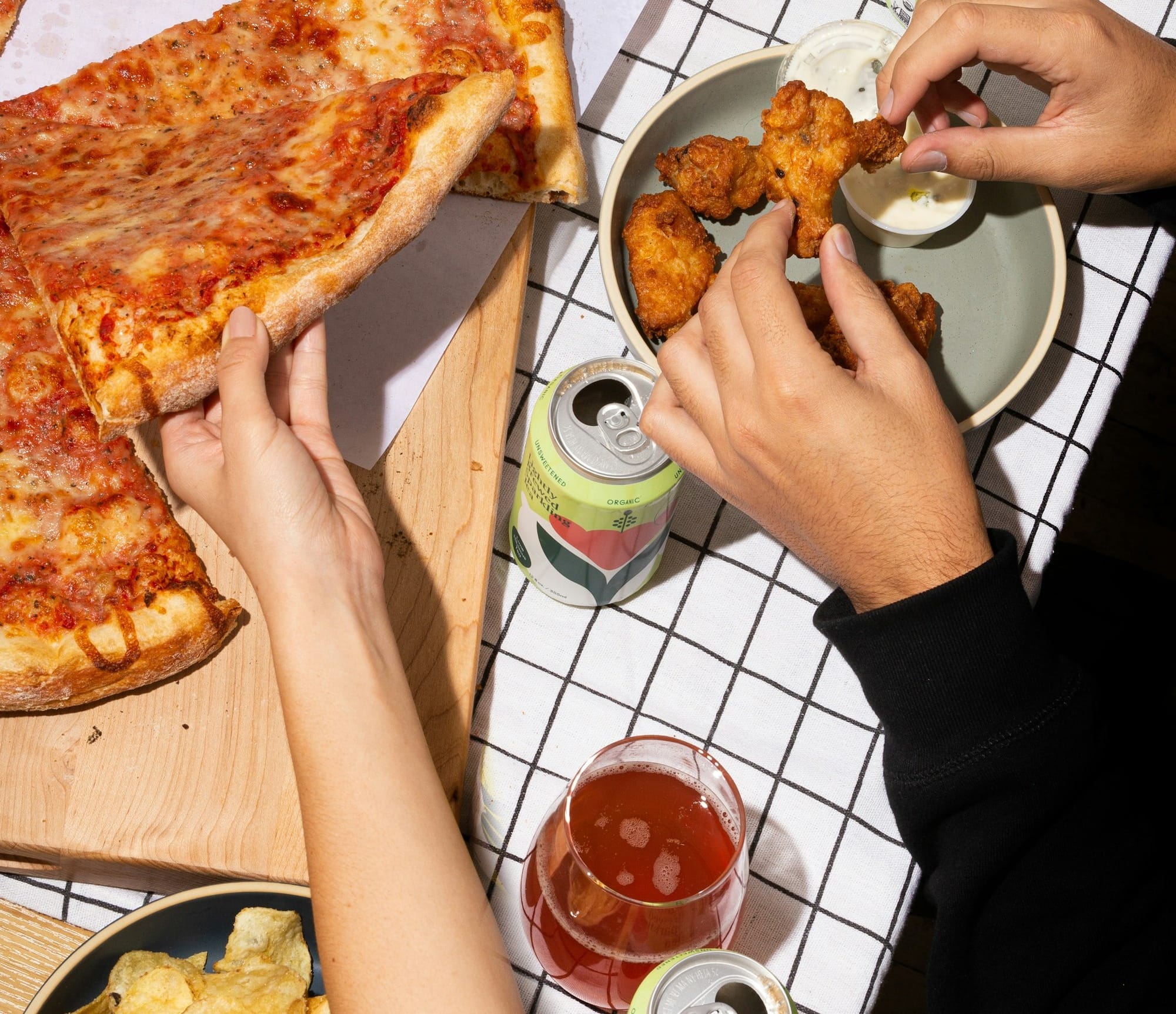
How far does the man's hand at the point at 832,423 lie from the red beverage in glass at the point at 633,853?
1.39ft


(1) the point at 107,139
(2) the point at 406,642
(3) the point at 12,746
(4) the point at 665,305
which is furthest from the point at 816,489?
(1) the point at 107,139

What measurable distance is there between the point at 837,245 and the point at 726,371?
29 cm

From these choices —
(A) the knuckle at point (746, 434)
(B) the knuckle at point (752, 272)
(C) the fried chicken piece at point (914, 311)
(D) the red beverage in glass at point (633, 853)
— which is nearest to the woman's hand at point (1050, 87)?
(C) the fried chicken piece at point (914, 311)

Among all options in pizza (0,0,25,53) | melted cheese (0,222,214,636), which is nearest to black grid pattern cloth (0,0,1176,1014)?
melted cheese (0,222,214,636)

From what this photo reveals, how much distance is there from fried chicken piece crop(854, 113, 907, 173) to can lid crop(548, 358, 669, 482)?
0.73 metres

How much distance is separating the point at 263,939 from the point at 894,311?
161cm

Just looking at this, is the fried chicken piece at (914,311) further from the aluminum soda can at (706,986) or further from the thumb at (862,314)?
the aluminum soda can at (706,986)

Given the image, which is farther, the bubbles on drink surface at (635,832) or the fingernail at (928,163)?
the fingernail at (928,163)

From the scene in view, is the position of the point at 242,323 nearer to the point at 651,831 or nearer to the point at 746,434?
the point at 746,434

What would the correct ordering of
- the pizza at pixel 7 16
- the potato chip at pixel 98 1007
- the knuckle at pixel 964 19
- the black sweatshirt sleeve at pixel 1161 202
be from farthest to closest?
the pizza at pixel 7 16 → the black sweatshirt sleeve at pixel 1161 202 → the knuckle at pixel 964 19 → the potato chip at pixel 98 1007

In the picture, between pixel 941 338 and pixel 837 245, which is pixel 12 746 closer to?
pixel 837 245

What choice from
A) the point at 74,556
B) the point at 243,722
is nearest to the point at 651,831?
the point at 243,722

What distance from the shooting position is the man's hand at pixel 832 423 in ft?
5.65

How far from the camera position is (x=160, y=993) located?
1928 millimetres
